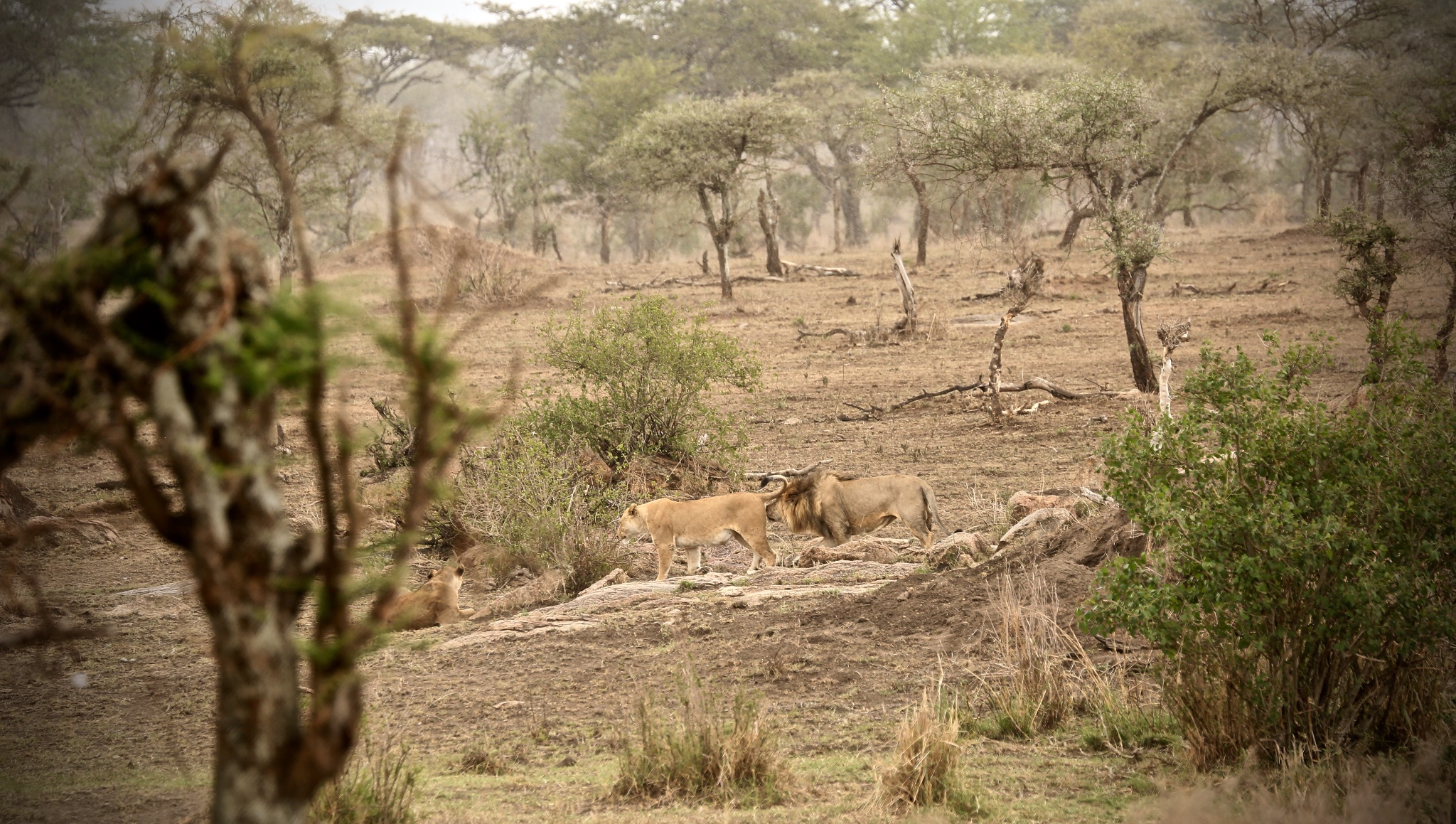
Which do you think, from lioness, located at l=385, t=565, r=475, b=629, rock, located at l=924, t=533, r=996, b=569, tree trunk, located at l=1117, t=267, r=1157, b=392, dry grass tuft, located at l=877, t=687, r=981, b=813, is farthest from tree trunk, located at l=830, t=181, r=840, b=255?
dry grass tuft, located at l=877, t=687, r=981, b=813

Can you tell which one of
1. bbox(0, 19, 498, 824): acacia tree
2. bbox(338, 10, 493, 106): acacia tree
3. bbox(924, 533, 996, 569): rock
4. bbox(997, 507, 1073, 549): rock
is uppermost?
bbox(338, 10, 493, 106): acacia tree

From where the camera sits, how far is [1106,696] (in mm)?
6109

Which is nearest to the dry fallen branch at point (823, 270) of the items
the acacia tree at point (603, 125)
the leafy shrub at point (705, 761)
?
the acacia tree at point (603, 125)

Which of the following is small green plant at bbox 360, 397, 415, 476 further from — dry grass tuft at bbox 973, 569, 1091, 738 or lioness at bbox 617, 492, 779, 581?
dry grass tuft at bbox 973, 569, 1091, 738

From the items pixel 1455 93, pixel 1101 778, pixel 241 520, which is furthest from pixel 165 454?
pixel 1455 93

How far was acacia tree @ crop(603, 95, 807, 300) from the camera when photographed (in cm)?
3078

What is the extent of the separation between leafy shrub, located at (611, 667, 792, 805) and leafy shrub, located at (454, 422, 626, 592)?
5.06m

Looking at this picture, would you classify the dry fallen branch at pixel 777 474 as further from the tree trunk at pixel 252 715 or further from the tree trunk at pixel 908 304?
the tree trunk at pixel 908 304

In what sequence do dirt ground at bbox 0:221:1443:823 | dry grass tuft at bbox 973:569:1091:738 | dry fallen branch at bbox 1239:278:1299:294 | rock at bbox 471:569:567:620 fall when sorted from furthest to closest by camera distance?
1. dry fallen branch at bbox 1239:278:1299:294
2. rock at bbox 471:569:567:620
3. dry grass tuft at bbox 973:569:1091:738
4. dirt ground at bbox 0:221:1443:823

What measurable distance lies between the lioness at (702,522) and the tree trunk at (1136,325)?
8.38 m

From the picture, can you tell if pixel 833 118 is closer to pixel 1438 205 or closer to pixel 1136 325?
pixel 1438 205

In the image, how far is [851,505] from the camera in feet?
34.4

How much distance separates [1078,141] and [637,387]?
311 inches

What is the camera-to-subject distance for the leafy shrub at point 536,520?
10.4 metres
